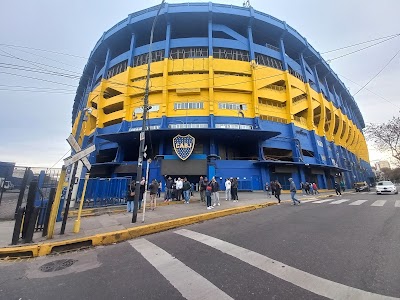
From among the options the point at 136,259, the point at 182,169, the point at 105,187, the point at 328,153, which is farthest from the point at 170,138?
the point at 328,153

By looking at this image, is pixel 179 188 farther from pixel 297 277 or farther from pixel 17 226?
pixel 297 277

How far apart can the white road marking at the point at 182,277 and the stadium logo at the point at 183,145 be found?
1737 centimetres

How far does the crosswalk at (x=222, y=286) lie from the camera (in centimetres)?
265

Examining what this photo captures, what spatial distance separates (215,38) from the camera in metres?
28.2

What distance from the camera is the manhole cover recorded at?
3.97m

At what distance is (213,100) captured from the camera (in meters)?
25.0

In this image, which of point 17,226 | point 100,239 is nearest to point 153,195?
point 100,239

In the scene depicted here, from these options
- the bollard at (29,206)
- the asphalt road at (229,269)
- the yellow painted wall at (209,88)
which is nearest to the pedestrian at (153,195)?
the asphalt road at (229,269)

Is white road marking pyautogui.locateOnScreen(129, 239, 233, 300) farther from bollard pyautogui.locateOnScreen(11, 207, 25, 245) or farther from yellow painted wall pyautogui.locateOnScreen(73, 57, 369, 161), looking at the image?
yellow painted wall pyautogui.locateOnScreen(73, 57, 369, 161)

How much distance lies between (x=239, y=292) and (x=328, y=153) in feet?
124

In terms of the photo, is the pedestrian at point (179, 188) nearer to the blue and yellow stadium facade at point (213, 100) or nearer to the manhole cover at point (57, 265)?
the blue and yellow stadium facade at point (213, 100)

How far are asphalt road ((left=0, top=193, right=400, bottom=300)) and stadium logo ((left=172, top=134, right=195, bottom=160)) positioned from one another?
650 inches

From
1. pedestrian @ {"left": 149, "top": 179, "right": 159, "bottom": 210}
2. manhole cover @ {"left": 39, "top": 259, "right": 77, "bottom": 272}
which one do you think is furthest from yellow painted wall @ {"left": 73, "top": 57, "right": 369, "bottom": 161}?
manhole cover @ {"left": 39, "top": 259, "right": 77, "bottom": 272}

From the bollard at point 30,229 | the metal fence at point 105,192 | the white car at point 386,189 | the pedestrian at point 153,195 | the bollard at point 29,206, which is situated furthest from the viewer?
the white car at point 386,189
